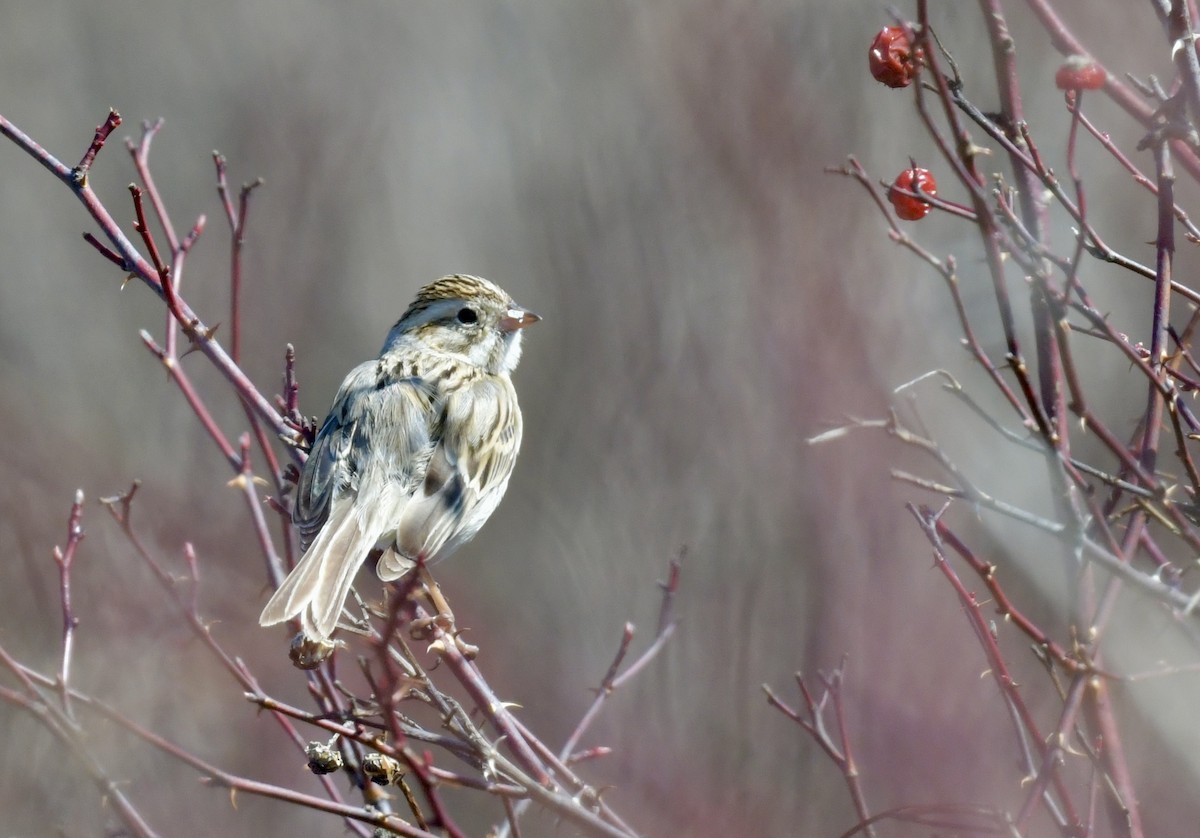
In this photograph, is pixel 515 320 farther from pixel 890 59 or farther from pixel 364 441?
pixel 890 59

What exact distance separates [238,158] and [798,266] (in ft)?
14.7

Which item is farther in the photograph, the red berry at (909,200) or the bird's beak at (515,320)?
the bird's beak at (515,320)

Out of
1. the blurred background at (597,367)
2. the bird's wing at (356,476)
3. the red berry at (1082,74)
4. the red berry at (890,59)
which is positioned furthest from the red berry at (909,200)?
the bird's wing at (356,476)

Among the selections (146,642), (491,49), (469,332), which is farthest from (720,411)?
(491,49)

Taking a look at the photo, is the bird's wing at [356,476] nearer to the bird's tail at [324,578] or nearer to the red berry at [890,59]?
the bird's tail at [324,578]

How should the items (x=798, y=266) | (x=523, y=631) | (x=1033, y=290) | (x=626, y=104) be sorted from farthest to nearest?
(x=626, y=104)
(x=523, y=631)
(x=798, y=266)
(x=1033, y=290)

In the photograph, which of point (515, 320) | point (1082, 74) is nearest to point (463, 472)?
point (515, 320)

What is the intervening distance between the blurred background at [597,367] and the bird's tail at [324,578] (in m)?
0.28

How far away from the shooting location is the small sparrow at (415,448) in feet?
11.1

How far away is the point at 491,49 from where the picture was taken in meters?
10.3

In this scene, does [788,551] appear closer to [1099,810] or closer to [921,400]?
[921,400]

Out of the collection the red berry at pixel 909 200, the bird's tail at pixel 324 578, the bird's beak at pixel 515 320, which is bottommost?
the bird's tail at pixel 324 578

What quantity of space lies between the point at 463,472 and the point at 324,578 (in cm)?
82

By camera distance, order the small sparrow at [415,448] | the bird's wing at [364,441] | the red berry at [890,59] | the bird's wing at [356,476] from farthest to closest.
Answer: the bird's wing at [364,441] < the small sparrow at [415,448] < the bird's wing at [356,476] < the red berry at [890,59]
